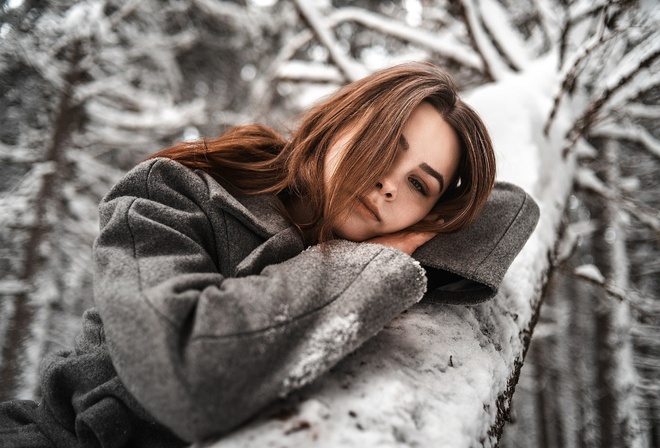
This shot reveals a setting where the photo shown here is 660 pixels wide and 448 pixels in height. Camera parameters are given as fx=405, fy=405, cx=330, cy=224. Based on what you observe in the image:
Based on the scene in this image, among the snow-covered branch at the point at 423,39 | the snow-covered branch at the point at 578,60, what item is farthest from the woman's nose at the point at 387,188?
the snow-covered branch at the point at 423,39

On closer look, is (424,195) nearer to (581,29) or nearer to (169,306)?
(169,306)

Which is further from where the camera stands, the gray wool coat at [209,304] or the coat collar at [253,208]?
the coat collar at [253,208]

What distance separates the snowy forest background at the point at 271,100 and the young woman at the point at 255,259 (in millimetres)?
717

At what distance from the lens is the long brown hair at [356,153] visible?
1522 mm

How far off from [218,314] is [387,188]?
830 millimetres

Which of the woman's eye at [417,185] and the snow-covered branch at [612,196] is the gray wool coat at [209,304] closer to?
the woman's eye at [417,185]

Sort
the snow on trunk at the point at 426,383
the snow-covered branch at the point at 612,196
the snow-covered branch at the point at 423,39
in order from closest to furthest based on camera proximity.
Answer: the snow on trunk at the point at 426,383, the snow-covered branch at the point at 612,196, the snow-covered branch at the point at 423,39

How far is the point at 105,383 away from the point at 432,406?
3.31 feet

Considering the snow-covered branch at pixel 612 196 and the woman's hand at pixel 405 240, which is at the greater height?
the snow-covered branch at pixel 612 196

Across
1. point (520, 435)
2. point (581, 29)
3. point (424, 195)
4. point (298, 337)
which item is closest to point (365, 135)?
point (424, 195)

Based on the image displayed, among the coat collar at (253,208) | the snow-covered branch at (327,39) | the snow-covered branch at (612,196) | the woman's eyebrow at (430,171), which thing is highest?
the snow-covered branch at (327,39)

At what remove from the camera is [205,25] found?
7840 millimetres

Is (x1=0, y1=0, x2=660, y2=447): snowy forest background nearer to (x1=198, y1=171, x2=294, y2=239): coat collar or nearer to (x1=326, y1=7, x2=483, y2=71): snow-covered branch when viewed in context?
(x1=326, y1=7, x2=483, y2=71): snow-covered branch

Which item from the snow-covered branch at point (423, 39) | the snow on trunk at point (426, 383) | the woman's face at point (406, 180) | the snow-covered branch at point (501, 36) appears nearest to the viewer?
the snow on trunk at point (426, 383)
